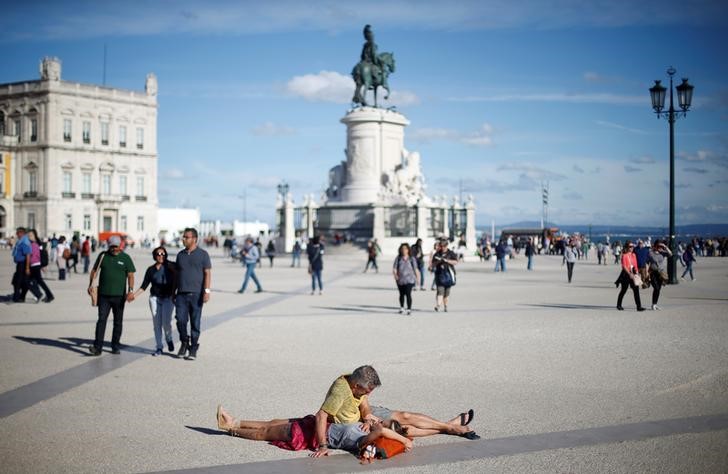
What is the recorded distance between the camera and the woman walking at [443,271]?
51.7 ft

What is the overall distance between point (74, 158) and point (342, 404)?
241 feet

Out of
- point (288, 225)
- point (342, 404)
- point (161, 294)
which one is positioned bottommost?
point (342, 404)

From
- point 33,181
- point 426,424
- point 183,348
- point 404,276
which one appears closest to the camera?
point 426,424

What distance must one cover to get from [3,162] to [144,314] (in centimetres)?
6529

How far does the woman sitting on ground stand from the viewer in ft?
20.4

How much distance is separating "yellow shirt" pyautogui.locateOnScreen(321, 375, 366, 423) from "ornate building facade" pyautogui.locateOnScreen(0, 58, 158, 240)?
69990 mm

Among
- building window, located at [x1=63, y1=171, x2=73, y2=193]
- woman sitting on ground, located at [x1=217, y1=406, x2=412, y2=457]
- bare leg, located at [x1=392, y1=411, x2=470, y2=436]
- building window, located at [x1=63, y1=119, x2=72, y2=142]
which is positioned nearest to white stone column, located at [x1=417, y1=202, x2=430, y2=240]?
bare leg, located at [x1=392, y1=411, x2=470, y2=436]

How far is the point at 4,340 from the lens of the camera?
1166 centimetres

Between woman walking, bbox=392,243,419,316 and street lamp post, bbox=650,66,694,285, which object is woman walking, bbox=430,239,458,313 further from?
street lamp post, bbox=650,66,694,285

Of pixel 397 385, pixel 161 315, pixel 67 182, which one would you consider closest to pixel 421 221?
pixel 161 315

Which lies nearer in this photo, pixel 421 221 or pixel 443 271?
pixel 443 271

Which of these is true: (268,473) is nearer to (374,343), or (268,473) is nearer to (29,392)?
(29,392)

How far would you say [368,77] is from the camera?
1838 inches

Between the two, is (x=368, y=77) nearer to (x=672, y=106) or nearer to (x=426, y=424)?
(x=672, y=106)
